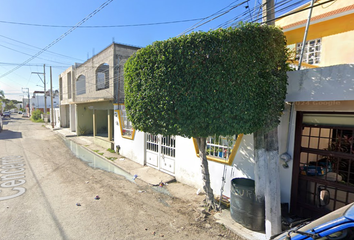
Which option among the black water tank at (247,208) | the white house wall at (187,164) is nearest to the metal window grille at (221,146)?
the white house wall at (187,164)

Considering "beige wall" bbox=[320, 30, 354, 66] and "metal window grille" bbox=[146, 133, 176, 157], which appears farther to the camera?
"metal window grille" bbox=[146, 133, 176, 157]

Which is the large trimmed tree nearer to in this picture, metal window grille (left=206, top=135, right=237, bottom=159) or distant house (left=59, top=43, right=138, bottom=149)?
metal window grille (left=206, top=135, right=237, bottom=159)

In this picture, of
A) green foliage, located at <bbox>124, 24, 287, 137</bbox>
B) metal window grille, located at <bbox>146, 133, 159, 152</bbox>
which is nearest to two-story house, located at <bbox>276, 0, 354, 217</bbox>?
green foliage, located at <bbox>124, 24, 287, 137</bbox>

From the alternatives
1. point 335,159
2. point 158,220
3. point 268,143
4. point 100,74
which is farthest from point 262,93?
point 100,74

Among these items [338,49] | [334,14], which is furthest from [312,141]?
[338,49]

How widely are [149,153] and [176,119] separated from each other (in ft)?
16.4

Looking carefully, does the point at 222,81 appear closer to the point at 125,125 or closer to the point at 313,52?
the point at 313,52

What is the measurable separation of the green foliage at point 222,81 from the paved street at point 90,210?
216cm

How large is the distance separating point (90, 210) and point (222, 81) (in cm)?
449

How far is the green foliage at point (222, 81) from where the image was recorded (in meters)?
3.44

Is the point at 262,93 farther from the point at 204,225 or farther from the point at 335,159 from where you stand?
the point at 204,225

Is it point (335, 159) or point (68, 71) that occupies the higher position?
point (68, 71)

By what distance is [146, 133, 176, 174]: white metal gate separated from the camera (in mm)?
7227

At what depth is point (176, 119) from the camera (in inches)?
151
